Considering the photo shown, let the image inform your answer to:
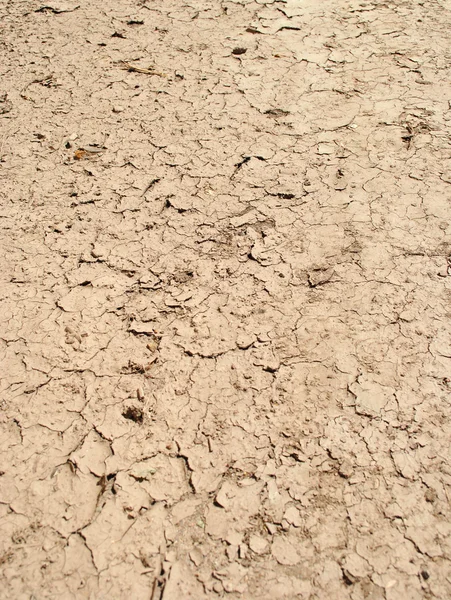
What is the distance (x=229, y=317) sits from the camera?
6.48 ft

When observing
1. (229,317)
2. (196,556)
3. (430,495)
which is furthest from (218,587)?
(229,317)

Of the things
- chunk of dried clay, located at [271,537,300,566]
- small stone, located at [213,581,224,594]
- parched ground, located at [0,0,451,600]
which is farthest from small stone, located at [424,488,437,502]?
small stone, located at [213,581,224,594]

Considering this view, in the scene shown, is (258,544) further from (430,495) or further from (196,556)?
(430,495)

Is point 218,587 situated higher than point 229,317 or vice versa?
point 229,317

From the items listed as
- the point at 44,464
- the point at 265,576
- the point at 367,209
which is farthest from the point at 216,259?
the point at 265,576

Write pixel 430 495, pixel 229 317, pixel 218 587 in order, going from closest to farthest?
pixel 218 587
pixel 430 495
pixel 229 317

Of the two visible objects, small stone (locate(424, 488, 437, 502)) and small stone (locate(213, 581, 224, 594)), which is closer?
small stone (locate(213, 581, 224, 594))

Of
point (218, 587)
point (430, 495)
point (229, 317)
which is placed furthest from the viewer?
point (229, 317)

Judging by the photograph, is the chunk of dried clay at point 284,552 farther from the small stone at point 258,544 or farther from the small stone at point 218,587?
the small stone at point 218,587

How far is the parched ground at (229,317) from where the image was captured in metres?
1.46

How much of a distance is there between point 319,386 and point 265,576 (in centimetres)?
61

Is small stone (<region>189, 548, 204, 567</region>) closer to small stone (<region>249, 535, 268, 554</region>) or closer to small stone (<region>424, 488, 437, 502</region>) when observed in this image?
small stone (<region>249, 535, 268, 554</region>)

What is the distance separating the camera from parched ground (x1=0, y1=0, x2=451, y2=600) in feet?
4.79

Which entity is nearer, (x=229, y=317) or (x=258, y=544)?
(x=258, y=544)
